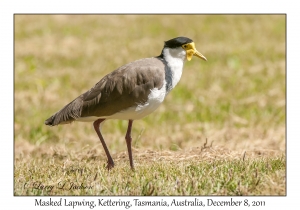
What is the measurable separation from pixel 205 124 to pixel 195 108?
127 cm

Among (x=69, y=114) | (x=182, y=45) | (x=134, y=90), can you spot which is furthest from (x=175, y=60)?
(x=69, y=114)

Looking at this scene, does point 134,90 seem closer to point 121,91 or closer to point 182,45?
point 121,91

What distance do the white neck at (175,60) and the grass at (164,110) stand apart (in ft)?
3.43

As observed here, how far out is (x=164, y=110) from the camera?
12023 mm

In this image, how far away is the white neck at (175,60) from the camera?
6.86 m

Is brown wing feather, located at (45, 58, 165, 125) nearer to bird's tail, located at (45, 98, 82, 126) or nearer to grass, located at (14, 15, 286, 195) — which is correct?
bird's tail, located at (45, 98, 82, 126)

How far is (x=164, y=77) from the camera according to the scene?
6.70 metres

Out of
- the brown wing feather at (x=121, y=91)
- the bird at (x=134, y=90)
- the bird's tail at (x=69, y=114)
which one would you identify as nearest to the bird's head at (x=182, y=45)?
the bird at (x=134, y=90)

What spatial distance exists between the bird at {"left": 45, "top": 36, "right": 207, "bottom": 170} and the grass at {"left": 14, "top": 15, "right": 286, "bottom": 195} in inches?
25.4

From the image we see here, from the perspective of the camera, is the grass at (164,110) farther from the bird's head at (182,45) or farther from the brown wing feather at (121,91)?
the bird's head at (182,45)

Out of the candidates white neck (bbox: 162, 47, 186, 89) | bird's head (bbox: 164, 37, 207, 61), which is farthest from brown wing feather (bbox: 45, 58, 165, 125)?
bird's head (bbox: 164, 37, 207, 61)

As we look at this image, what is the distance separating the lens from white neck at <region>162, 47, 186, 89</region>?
22.5ft

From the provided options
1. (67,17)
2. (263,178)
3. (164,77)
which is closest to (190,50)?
(164,77)

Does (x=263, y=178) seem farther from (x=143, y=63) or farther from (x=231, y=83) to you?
(x=231, y=83)
